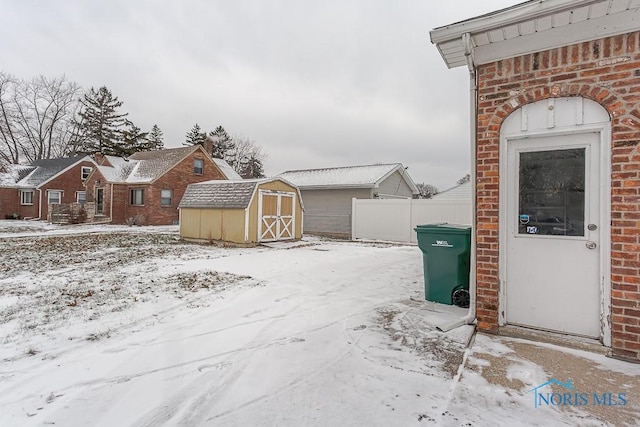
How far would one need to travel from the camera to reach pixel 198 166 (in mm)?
24875

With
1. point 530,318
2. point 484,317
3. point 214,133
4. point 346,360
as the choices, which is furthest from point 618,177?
point 214,133

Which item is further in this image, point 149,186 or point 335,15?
point 149,186

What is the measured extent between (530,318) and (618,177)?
162 centimetres

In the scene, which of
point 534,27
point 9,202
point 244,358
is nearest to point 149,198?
point 9,202

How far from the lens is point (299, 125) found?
25.3 meters

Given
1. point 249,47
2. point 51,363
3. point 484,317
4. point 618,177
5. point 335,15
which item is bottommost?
point 51,363

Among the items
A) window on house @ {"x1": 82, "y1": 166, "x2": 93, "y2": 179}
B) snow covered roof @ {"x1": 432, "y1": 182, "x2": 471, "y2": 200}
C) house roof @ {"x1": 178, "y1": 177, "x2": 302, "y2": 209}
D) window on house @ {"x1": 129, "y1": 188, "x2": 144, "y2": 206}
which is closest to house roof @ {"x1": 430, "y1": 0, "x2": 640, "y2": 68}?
house roof @ {"x1": 178, "y1": 177, "x2": 302, "y2": 209}

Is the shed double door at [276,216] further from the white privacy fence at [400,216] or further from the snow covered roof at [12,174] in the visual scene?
the snow covered roof at [12,174]

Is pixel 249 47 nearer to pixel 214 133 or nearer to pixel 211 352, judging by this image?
pixel 211 352

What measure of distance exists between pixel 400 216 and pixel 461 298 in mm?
9577

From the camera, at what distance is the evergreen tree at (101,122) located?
40531mm

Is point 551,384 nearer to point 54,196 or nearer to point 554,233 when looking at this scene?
point 554,233

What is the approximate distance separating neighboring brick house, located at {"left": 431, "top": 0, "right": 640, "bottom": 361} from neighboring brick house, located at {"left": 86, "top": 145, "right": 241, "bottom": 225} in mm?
22096

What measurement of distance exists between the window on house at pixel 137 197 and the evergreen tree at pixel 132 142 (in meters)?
22.9
